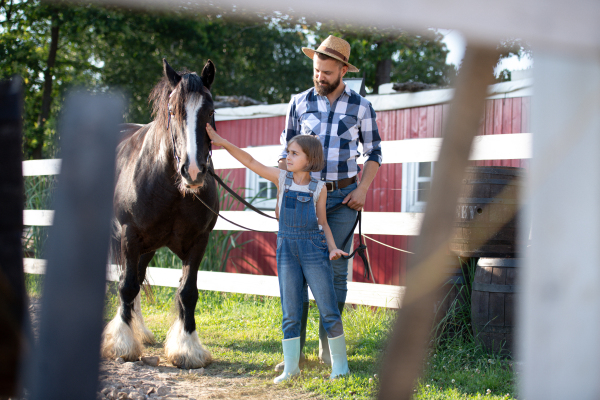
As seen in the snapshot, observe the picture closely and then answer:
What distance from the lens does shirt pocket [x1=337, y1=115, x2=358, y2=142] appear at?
2.88 meters

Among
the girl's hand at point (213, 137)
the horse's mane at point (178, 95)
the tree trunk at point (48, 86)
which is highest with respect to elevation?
the tree trunk at point (48, 86)

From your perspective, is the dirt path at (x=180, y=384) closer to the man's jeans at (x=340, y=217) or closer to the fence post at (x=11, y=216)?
the man's jeans at (x=340, y=217)

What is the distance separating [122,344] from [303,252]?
59.8 inches

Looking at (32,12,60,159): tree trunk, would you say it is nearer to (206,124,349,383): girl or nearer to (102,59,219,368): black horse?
(102,59,219,368): black horse

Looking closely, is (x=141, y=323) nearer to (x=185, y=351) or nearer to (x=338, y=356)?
(x=185, y=351)

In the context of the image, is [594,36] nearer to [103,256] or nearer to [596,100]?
[596,100]

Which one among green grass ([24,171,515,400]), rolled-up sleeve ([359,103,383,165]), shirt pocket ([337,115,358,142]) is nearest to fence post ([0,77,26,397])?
green grass ([24,171,515,400])

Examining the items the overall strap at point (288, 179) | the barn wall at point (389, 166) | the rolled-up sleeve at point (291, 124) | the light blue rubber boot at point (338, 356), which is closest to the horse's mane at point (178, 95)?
the rolled-up sleeve at point (291, 124)

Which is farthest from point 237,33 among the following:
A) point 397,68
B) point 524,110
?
point 524,110

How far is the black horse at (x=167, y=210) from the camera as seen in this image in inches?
113

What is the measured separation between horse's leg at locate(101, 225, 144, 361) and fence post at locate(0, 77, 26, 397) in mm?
1938

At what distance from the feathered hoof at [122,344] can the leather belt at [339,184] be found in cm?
171

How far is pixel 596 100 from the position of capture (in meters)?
Result: 0.75

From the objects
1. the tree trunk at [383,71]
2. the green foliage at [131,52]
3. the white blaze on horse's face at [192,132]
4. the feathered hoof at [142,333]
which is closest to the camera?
the white blaze on horse's face at [192,132]
